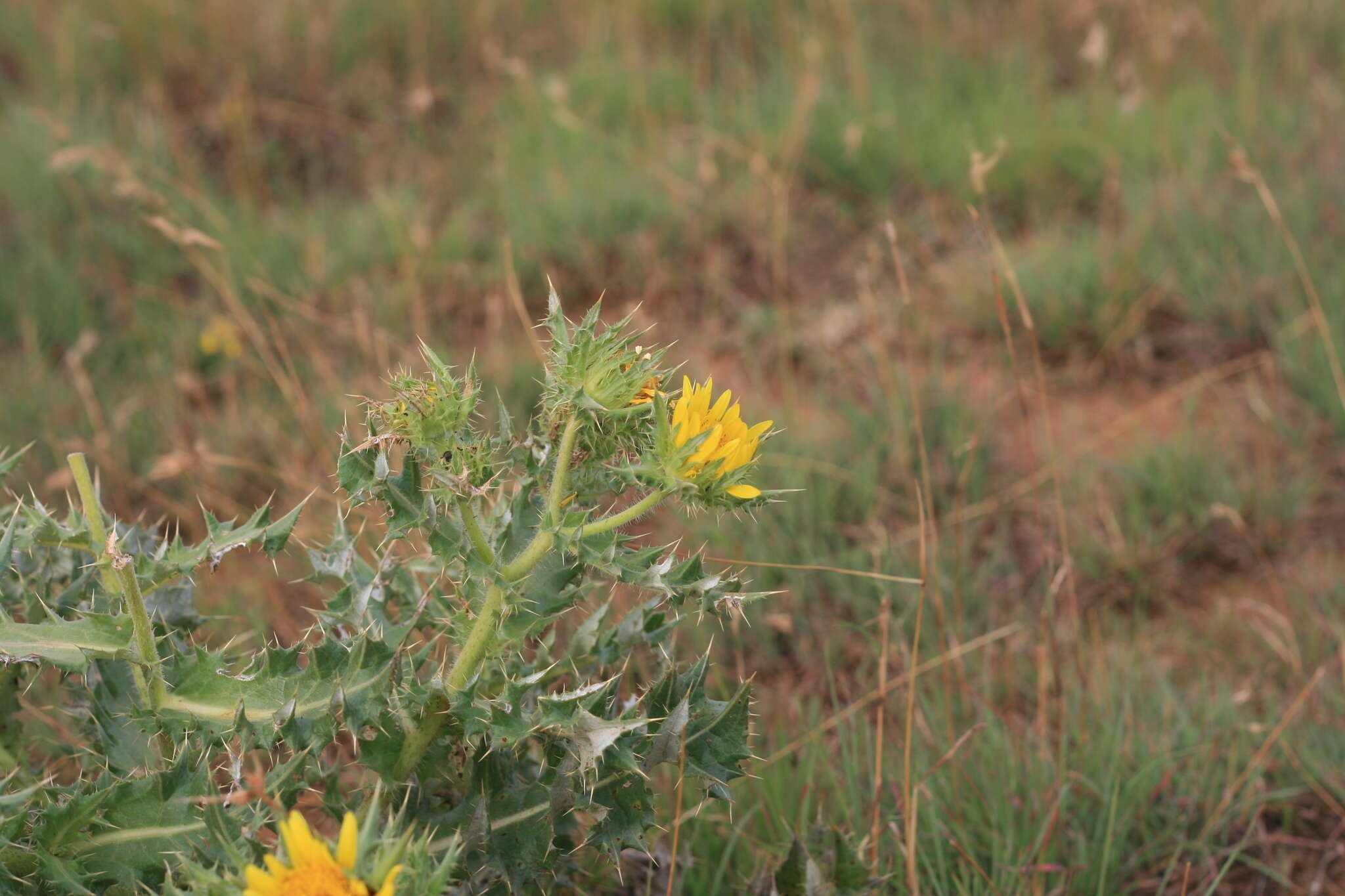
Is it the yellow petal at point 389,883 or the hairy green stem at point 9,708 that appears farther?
the hairy green stem at point 9,708

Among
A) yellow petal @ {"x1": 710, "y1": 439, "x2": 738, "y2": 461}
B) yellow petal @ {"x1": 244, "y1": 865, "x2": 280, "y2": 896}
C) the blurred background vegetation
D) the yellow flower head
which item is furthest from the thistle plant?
the yellow flower head

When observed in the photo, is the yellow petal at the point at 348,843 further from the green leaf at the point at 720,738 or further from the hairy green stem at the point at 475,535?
the green leaf at the point at 720,738

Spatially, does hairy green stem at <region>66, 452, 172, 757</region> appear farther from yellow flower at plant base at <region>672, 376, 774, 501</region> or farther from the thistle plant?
yellow flower at plant base at <region>672, 376, 774, 501</region>

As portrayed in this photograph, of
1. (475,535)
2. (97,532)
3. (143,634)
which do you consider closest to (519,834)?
(475,535)

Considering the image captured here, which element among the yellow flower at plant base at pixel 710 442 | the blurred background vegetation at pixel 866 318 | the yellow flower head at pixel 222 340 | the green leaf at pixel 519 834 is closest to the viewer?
the yellow flower at plant base at pixel 710 442

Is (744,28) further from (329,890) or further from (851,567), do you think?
(329,890)

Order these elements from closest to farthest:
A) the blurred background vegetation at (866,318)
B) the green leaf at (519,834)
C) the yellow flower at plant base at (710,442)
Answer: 1. the yellow flower at plant base at (710,442)
2. the green leaf at (519,834)
3. the blurred background vegetation at (866,318)

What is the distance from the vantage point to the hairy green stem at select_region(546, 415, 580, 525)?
4.32 ft

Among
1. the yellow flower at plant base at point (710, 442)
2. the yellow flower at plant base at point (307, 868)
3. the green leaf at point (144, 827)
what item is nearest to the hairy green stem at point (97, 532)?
the green leaf at point (144, 827)

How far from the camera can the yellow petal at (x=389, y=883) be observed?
981 mm

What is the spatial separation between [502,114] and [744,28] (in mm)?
1140

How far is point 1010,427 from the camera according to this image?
10.9 feet

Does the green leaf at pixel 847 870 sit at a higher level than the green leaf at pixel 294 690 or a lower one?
lower

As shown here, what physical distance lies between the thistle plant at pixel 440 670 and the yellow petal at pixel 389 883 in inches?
8.0
